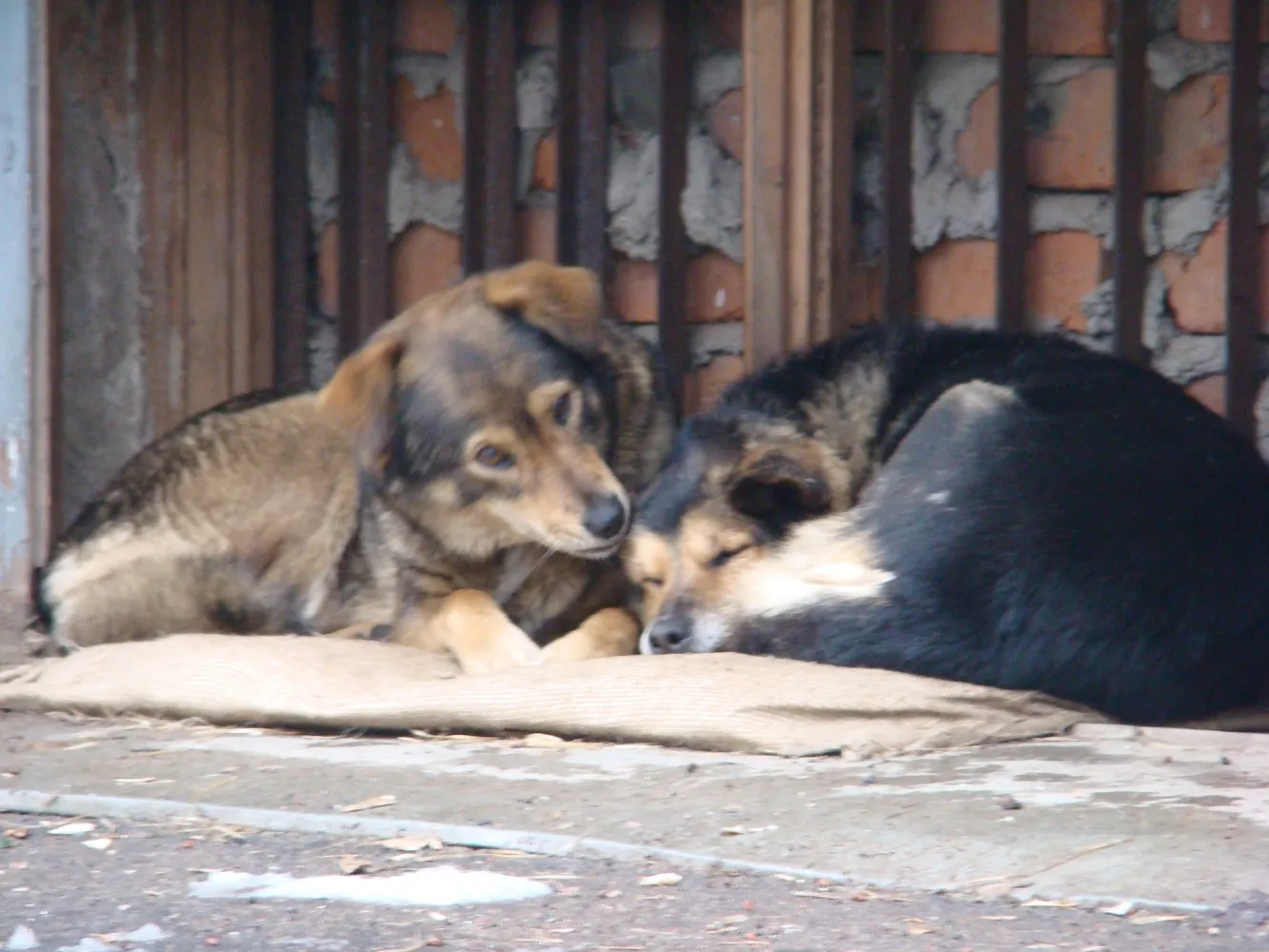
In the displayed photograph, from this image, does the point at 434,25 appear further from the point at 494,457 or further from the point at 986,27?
the point at 494,457

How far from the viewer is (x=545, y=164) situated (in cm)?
589

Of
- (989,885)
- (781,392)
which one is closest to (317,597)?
(781,392)

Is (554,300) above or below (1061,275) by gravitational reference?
below

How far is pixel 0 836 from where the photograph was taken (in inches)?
118

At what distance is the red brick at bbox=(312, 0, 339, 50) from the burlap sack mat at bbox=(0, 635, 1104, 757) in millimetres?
2559

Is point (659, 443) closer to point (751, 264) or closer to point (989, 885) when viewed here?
point (751, 264)

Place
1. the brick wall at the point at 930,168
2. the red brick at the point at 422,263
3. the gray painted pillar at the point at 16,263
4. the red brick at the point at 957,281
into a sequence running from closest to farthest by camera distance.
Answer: the gray painted pillar at the point at 16,263 < the brick wall at the point at 930,168 < the red brick at the point at 957,281 < the red brick at the point at 422,263

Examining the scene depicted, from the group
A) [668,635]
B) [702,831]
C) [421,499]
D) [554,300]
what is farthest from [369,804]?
[554,300]

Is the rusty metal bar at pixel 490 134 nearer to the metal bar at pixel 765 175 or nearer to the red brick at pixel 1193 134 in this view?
the metal bar at pixel 765 175

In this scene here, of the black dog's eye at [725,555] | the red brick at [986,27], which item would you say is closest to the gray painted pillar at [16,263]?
the black dog's eye at [725,555]

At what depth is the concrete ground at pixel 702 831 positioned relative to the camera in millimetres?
2400

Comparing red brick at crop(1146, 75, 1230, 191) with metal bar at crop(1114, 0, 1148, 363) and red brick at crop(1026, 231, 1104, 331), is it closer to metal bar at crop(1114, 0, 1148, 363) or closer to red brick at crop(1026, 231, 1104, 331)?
metal bar at crop(1114, 0, 1148, 363)

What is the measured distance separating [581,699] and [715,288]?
238 centimetres

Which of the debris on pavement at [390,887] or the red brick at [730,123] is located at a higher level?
the red brick at [730,123]
